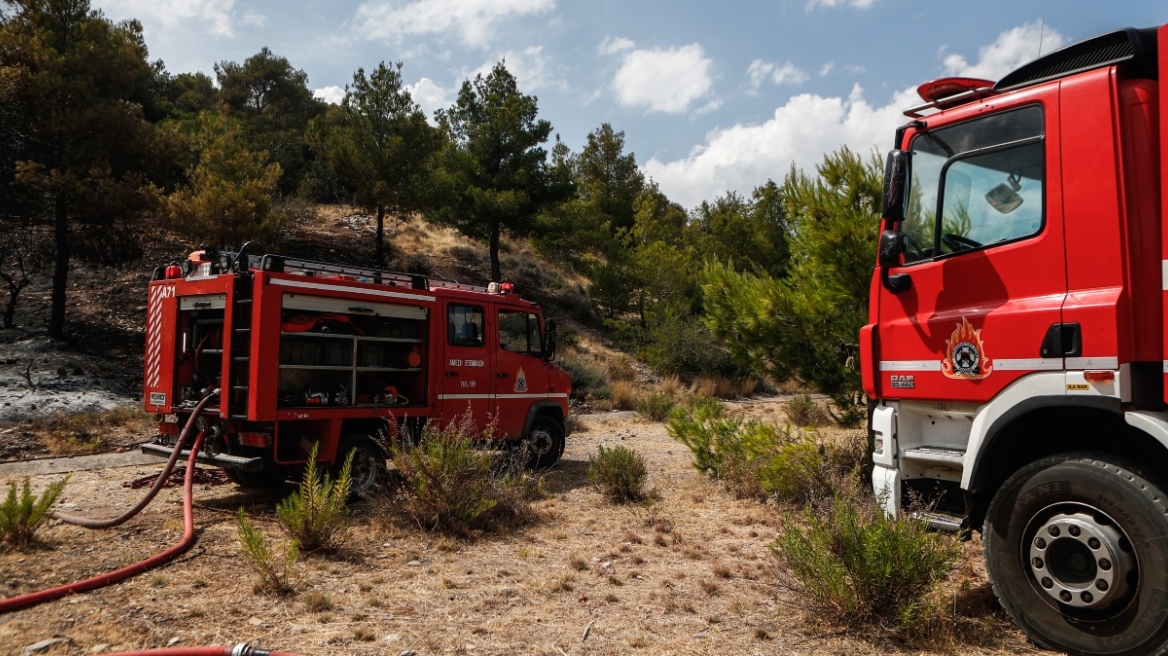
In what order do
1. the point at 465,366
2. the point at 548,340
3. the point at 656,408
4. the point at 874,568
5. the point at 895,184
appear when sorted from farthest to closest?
1. the point at 656,408
2. the point at 548,340
3. the point at 465,366
4. the point at 895,184
5. the point at 874,568

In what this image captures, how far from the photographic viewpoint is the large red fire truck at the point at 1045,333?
3.97 m

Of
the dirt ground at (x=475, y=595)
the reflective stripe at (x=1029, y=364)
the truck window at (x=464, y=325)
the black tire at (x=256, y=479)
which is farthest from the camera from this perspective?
the truck window at (x=464, y=325)

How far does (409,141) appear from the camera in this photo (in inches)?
1098

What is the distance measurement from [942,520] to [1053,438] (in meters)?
0.83

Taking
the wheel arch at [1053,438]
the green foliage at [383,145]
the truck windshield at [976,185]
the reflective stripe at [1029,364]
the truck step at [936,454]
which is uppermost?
the green foliage at [383,145]

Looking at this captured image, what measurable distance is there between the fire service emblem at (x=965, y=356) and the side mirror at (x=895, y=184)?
0.84m

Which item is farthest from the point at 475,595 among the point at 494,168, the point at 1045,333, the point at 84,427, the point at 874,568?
the point at 494,168

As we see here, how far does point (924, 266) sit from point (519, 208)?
23073mm

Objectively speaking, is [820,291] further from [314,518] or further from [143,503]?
[143,503]

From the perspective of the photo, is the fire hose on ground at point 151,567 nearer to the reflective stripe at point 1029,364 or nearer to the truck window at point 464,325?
the truck window at point 464,325

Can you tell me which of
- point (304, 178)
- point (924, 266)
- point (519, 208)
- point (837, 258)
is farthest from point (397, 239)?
point (924, 266)

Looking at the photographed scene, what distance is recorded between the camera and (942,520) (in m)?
4.83

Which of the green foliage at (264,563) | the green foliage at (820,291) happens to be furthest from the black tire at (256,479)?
the green foliage at (820,291)

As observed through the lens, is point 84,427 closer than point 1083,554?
No
